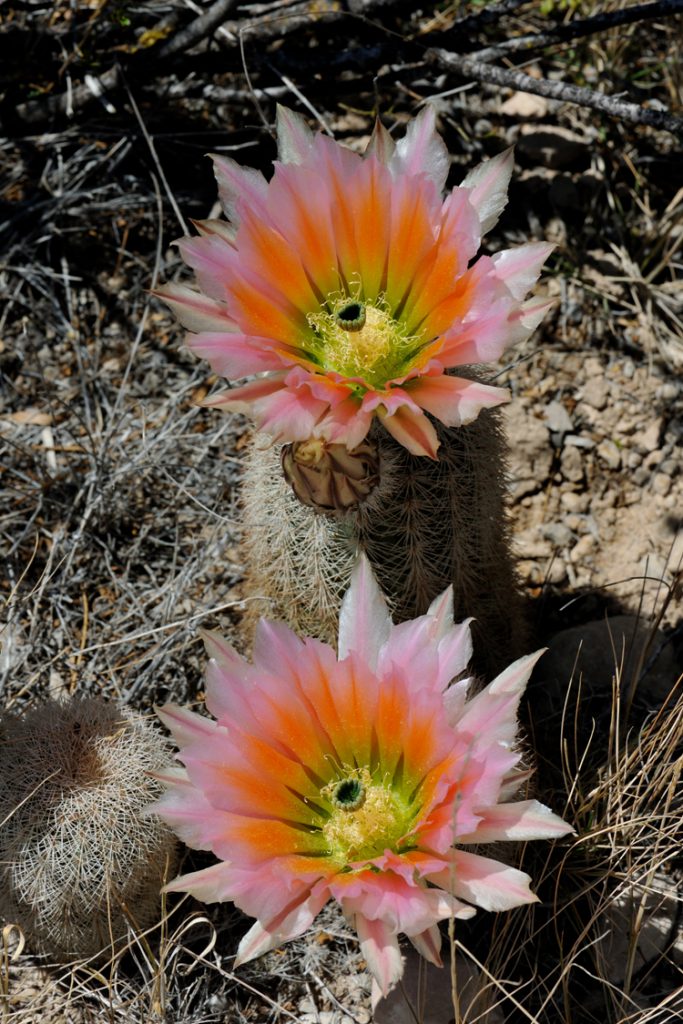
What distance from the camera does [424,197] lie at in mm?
1528

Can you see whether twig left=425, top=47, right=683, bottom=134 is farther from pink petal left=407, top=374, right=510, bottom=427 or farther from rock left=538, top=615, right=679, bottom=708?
pink petal left=407, top=374, right=510, bottom=427

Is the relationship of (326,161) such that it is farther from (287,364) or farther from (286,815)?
(286,815)

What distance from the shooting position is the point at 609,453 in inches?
107

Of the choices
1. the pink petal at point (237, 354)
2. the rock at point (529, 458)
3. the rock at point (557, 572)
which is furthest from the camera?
the rock at point (529, 458)

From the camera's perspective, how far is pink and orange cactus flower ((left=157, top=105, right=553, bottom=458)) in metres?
1.44

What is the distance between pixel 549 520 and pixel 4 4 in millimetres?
1721

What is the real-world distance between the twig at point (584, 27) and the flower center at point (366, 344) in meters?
1.10

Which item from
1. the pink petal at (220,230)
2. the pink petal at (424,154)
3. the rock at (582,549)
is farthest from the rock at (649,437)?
the pink petal at (220,230)

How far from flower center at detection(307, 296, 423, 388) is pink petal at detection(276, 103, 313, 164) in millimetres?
206

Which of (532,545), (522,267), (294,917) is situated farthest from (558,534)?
(294,917)

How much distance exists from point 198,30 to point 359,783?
1.77 m

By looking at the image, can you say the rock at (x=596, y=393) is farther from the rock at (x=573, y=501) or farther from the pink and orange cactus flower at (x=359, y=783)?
the pink and orange cactus flower at (x=359, y=783)

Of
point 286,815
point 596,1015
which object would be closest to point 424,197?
point 286,815

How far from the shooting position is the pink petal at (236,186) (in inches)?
61.3
